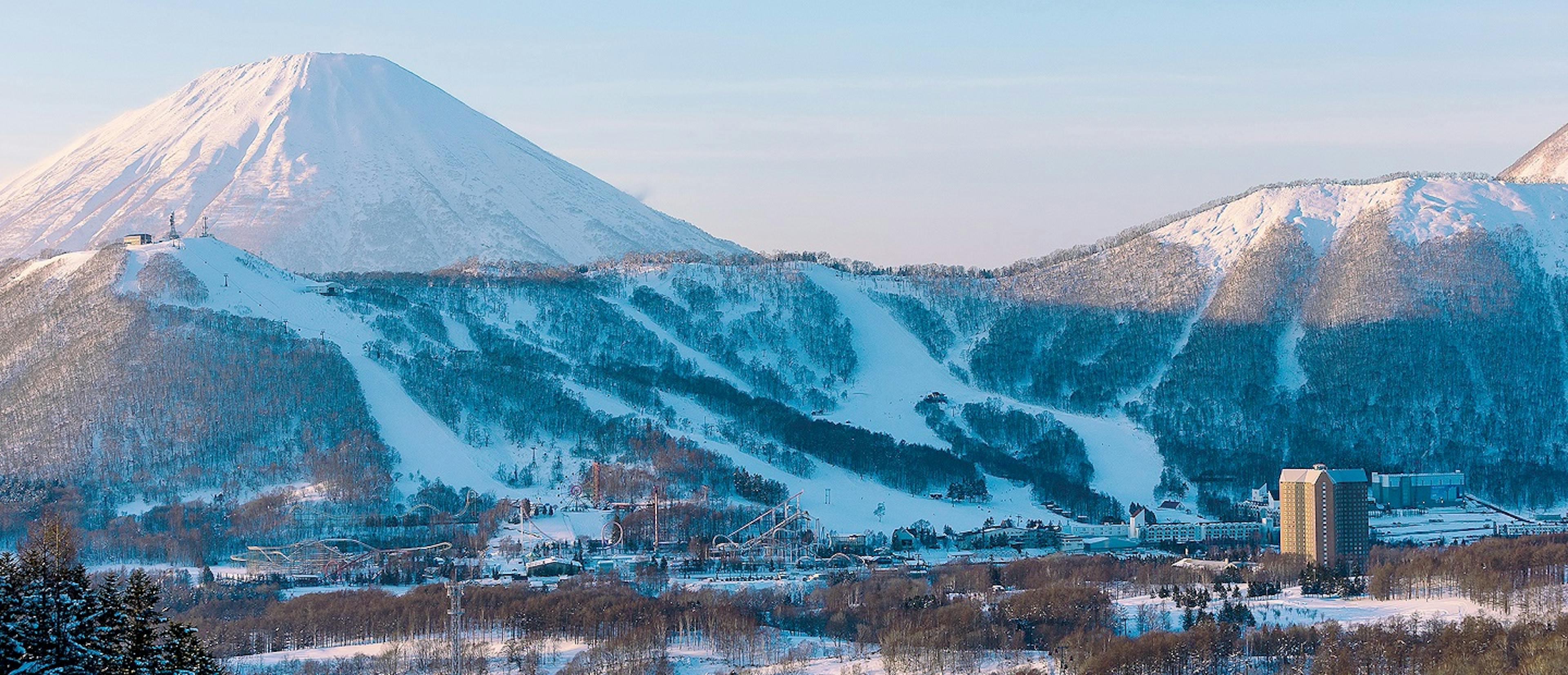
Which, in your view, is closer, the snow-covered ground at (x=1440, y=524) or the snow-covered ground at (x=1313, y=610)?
the snow-covered ground at (x=1313, y=610)

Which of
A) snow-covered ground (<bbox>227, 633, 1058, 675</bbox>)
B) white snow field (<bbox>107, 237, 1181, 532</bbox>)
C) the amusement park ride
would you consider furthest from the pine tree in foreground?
white snow field (<bbox>107, 237, 1181, 532</bbox>)

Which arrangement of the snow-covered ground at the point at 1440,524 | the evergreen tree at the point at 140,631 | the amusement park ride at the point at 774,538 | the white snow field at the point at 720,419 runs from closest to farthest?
the evergreen tree at the point at 140,631, the amusement park ride at the point at 774,538, the snow-covered ground at the point at 1440,524, the white snow field at the point at 720,419

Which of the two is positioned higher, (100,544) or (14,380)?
(14,380)

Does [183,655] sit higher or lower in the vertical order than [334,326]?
lower

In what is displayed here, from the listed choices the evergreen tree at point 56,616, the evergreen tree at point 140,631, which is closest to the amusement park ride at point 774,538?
the evergreen tree at point 140,631

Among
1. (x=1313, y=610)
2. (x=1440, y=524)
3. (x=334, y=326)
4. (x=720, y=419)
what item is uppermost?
(x=334, y=326)

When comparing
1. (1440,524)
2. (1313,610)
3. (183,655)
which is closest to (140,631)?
(183,655)

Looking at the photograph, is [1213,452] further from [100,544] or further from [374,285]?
[100,544]

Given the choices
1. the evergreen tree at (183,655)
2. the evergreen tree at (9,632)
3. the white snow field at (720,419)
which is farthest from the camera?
the white snow field at (720,419)

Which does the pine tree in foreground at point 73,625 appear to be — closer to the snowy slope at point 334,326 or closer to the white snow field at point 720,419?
the white snow field at point 720,419

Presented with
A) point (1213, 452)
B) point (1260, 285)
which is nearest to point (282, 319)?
point (1213, 452)

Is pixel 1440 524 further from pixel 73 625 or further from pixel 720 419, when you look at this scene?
pixel 73 625
